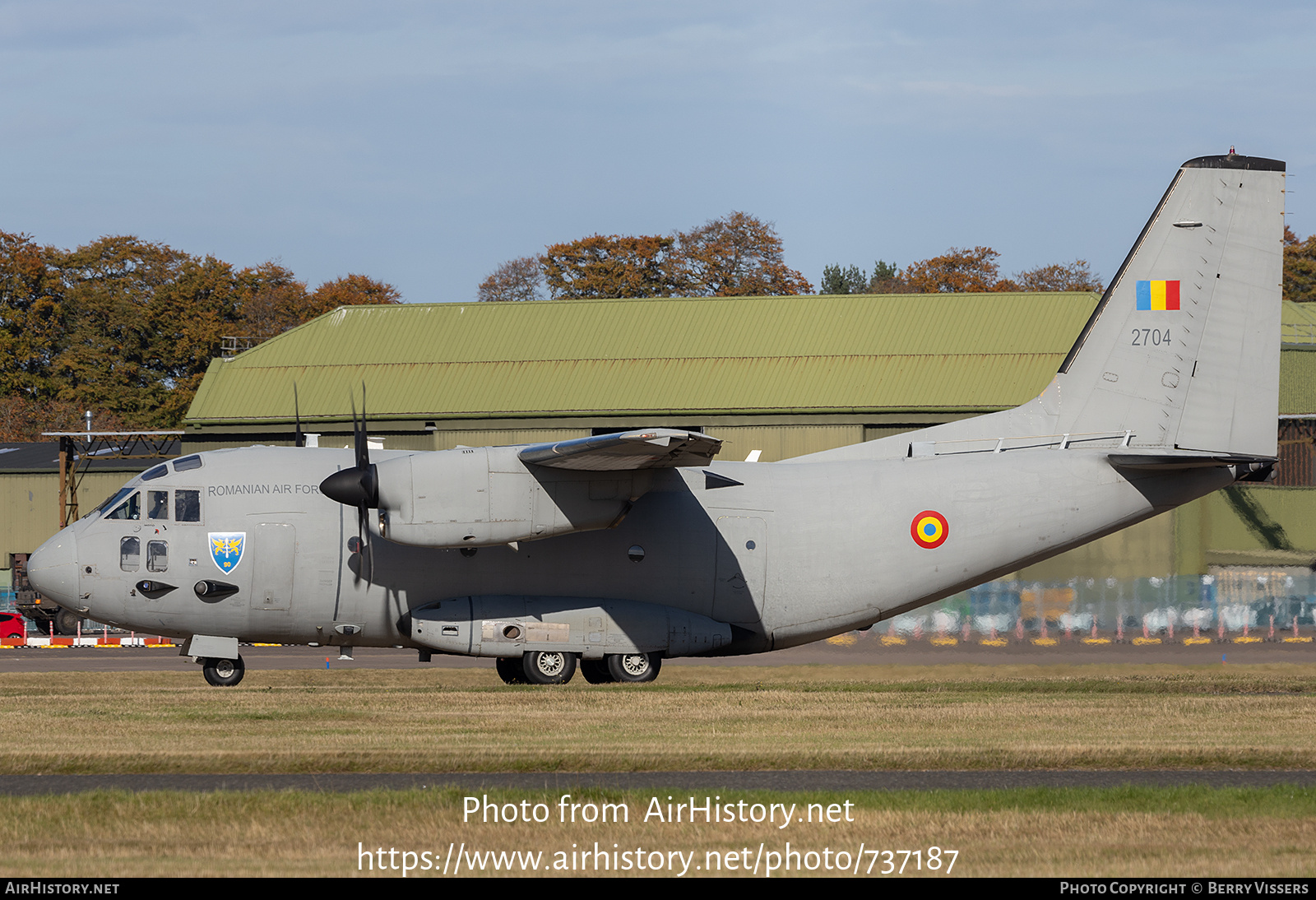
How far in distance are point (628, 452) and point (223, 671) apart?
25.0 feet

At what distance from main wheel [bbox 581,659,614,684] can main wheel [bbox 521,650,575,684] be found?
0.77 m

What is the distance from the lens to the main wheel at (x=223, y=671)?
22.0 m

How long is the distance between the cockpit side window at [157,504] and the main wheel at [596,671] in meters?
6.75

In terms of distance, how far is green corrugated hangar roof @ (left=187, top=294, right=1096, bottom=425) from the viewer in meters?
49.5

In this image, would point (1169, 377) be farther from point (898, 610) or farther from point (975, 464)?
point (898, 610)

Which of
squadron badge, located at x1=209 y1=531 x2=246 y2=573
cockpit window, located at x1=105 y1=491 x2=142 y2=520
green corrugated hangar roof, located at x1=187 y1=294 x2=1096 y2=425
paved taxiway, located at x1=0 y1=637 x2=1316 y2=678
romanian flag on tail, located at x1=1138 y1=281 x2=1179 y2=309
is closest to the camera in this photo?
squadron badge, located at x1=209 y1=531 x2=246 y2=573

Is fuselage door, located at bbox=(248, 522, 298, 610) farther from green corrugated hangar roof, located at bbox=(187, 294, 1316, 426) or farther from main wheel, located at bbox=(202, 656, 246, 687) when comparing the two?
green corrugated hangar roof, located at bbox=(187, 294, 1316, 426)

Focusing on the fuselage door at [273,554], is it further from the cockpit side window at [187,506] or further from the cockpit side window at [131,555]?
the cockpit side window at [131,555]

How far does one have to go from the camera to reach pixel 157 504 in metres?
21.3

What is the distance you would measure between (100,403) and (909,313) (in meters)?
49.1

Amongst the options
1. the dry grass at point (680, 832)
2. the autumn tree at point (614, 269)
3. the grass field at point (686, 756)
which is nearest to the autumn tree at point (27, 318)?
the autumn tree at point (614, 269)

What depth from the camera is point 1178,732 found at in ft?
52.2

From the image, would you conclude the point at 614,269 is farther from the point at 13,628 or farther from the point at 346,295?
the point at 13,628

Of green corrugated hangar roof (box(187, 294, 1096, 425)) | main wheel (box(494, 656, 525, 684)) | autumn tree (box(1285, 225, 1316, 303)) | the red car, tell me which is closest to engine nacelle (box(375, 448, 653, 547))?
main wheel (box(494, 656, 525, 684))
